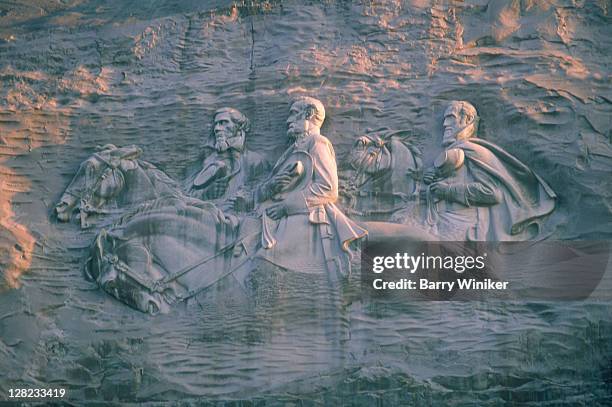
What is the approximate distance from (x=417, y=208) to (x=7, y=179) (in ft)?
15.7

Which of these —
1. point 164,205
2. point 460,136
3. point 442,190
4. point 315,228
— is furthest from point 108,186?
point 460,136

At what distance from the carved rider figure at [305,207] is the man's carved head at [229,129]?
0.54 metres

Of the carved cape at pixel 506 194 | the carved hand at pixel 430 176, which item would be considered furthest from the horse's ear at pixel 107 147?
the carved cape at pixel 506 194

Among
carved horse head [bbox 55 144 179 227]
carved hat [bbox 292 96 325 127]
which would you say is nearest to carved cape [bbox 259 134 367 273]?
carved hat [bbox 292 96 325 127]

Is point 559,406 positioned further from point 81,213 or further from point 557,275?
point 81,213

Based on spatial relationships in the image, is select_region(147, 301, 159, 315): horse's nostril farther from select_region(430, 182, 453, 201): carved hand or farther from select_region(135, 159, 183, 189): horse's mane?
select_region(430, 182, 453, 201): carved hand

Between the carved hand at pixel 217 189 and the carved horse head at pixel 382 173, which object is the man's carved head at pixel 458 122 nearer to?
the carved horse head at pixel 382 173

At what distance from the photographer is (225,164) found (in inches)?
554

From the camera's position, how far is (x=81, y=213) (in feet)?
46.0

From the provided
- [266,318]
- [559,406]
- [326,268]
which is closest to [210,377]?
[266,318]

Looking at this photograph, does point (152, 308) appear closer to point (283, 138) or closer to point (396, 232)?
point (283, 138)

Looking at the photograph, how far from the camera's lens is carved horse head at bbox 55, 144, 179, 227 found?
14.1 metres

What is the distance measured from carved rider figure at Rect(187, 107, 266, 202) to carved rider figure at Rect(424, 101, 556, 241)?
81.1 inches

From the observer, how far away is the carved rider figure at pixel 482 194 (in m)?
13.6
